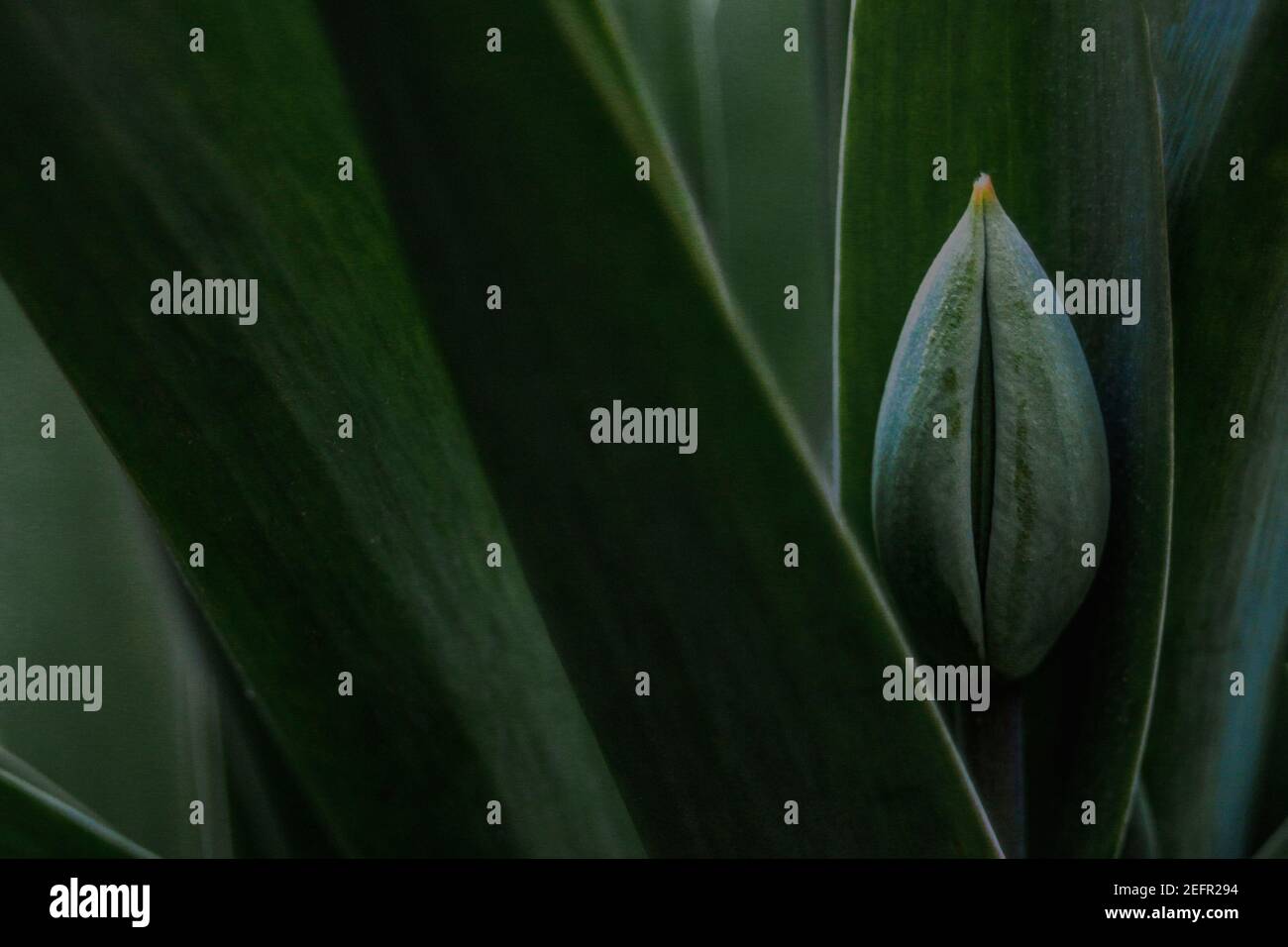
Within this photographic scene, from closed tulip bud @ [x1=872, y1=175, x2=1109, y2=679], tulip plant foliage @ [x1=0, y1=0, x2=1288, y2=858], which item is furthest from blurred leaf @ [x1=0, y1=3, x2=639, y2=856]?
closed tulip bud @ [x1=872, y1=175, x2=1109, y2=679]

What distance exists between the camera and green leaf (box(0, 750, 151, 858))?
1.15 feet

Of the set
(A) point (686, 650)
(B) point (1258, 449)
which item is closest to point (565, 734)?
(A) point (686, 650)

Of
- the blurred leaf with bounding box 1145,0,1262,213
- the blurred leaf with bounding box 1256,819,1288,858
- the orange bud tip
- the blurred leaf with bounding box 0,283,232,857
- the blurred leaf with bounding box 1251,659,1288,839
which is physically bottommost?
the blurred leaf with bounding box 1256,819,1288,858

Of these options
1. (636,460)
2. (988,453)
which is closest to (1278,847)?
(988,453)

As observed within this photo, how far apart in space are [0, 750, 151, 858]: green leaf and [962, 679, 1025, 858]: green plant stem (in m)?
0.34

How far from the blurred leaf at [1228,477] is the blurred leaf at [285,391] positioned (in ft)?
0.92

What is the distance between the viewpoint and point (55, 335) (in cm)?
31

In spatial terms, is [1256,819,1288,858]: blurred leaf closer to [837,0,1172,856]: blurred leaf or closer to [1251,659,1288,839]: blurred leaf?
[1251,659,1288,839]: blurred leaf

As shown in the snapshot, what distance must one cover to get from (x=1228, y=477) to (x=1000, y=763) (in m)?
0.16

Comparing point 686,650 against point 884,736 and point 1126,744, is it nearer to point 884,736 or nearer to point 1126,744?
point 884,736

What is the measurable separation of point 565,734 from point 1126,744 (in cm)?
22

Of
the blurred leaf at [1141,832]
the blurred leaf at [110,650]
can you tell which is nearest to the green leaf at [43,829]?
the blurred leaf at [110,650]

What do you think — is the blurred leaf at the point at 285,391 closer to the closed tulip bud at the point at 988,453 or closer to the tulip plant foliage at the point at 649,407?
the tulip plant foliage at the point at 649,407

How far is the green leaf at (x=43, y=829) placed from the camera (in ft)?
1.15
